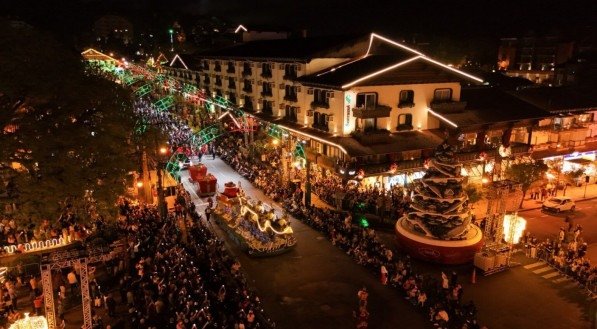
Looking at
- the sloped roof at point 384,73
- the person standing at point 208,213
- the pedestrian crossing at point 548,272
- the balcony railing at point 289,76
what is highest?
the sloped roof at point 384,73

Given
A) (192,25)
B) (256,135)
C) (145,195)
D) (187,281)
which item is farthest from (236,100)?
(192,25)

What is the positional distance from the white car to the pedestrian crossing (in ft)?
33.2

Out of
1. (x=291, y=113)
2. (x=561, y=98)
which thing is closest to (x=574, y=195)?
(x=561, y=98)

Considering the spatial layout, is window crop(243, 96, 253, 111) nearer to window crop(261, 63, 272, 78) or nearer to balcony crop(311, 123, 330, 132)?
window crop(261, 63, 272, 78)

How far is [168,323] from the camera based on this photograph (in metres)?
17.9

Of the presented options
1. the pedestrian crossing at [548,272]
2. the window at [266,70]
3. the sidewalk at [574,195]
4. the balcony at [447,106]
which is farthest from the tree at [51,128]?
the sidewalk at [574,195]

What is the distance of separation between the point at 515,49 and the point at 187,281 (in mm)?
75352

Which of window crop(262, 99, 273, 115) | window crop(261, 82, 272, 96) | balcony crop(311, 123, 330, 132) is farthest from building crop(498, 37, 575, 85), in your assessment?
balcony crop(311, 123, 330, 132)

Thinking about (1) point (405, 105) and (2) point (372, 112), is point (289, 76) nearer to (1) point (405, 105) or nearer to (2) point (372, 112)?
(2) point (372, 112)

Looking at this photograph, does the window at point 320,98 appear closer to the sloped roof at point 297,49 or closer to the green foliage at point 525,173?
the sloped roof at point 297,49

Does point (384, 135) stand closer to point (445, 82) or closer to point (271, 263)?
point (445, 82)

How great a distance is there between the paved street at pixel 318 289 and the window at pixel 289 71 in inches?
777

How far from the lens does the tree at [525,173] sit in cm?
3394

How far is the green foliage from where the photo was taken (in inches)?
1336
